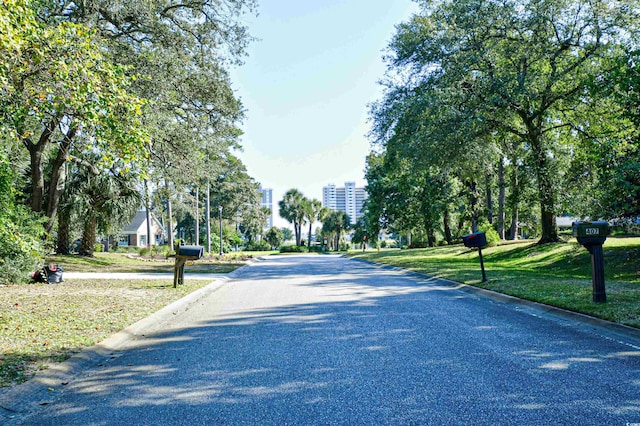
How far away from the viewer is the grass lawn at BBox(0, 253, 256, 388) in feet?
17.4

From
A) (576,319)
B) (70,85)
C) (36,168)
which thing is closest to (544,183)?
(576,319)

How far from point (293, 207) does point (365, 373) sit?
74.4 metres

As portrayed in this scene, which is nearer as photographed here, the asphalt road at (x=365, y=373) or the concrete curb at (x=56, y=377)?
the asphalt road at (x=365, y=373)

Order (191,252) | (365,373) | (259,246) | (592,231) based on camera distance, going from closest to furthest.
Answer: (365,373)
(592,231)
(191,252)
(259,246)

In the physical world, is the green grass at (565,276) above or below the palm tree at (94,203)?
below

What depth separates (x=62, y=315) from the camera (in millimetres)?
8023

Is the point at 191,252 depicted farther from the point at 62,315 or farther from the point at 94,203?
the point at 94,203

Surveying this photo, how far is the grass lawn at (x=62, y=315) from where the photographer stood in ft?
17.4

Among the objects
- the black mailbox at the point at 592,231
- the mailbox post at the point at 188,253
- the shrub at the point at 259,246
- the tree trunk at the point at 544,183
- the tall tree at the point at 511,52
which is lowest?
the shrub at the point at 259,246

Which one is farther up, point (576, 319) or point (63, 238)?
point (63, 238)

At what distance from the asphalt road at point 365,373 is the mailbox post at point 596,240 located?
3.85ft

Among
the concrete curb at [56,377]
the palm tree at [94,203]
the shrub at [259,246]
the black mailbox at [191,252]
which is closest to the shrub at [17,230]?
the black mailbox at [191,252]

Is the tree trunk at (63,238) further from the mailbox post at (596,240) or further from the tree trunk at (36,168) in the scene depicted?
the mailbox post at (596,240)

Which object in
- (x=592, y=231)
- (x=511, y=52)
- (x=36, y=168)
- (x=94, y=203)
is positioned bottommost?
(x=592, y=231)
